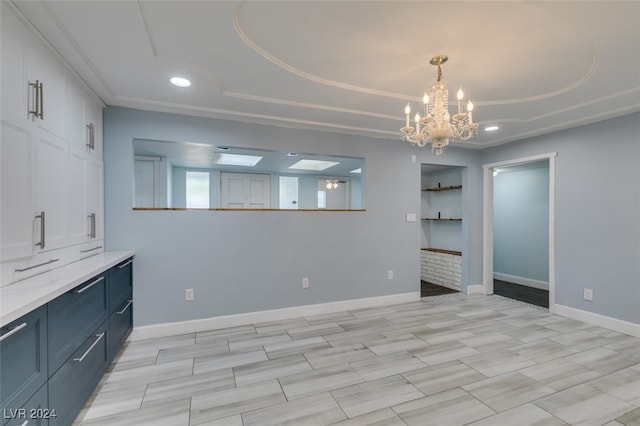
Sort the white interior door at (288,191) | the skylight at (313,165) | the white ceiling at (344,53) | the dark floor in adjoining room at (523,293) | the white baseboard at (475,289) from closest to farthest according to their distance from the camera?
the white ceiling at (344,53) < the dark floor in adjoining room at (523,293) < the white baseboard at (475,289) < the skylight at (313,165) < the white interior door at (288,191)

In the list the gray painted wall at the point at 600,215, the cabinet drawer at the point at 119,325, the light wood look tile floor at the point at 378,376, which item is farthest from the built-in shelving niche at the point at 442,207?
the cabinet drawer at the point at 119,325

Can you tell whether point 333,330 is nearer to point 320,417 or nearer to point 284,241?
point 284,241

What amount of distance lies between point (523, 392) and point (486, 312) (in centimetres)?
193

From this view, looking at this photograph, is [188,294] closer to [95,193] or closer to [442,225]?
[95,193]

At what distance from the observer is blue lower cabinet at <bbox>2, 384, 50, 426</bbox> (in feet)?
3.84

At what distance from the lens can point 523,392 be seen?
2.13 m

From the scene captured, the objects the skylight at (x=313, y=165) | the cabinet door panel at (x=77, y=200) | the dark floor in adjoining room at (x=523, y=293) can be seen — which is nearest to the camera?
the cabinet door panel at (x=77, y=200)

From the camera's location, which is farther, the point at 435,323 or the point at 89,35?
the point at 435,323

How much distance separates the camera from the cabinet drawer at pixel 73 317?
146 centimetres

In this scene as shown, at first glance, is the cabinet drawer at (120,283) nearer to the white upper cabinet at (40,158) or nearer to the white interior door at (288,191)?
the white upper cabinet at (40,158)

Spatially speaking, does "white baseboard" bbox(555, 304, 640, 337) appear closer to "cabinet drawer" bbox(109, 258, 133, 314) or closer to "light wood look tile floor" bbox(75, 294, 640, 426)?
"light wood look tile floor" bbox(75, 294, 640, 426)

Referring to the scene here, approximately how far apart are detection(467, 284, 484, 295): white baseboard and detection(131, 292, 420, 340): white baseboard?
1.03 meters

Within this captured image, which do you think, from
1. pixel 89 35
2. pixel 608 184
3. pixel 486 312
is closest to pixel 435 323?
pixel 486 312

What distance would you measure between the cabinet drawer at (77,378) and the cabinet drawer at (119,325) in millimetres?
151
